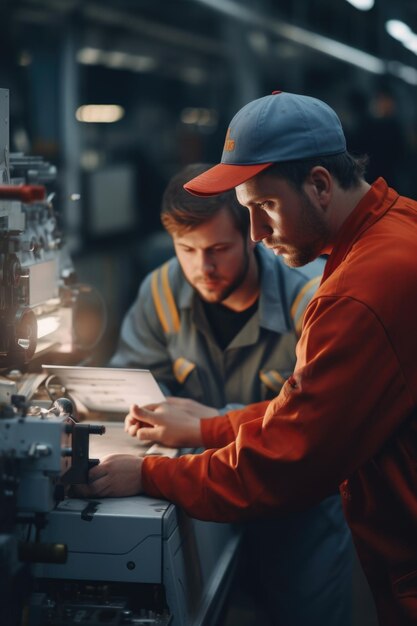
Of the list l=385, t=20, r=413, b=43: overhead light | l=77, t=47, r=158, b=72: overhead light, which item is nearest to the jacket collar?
Answer: l=385, t=20, r=413, b=43: overhead light

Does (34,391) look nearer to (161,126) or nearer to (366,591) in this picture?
(366,591)

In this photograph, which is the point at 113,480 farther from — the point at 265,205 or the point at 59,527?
the point at 265,205

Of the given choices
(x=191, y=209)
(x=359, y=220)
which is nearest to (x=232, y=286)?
(x=191, y=209)

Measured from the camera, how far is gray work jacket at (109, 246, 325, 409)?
2283mm

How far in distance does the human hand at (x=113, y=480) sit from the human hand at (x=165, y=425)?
0.26 m

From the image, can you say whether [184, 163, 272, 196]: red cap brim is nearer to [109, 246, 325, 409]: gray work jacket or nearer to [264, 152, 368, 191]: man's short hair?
[264, 152, 368, 191]: man's short hair

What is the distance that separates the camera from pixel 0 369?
1.79m

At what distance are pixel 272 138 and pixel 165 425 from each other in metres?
0.76

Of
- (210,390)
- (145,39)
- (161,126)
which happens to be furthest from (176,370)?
(161,126)

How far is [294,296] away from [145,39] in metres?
10.1

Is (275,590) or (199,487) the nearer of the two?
(199,487)

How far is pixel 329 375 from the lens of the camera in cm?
148

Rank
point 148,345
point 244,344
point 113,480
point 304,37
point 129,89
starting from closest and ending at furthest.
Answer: point 113,480, point 244,344, point 148,345, point 304,37, point 129,89

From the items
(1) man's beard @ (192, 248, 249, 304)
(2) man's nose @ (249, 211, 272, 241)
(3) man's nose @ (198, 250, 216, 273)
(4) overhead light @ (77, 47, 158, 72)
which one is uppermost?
(2) man's nose @ (249, 211, 272, 241)
